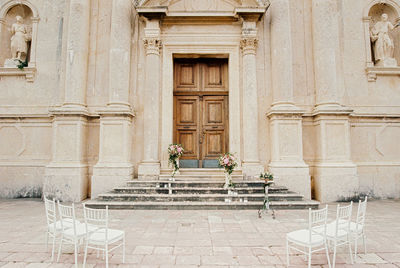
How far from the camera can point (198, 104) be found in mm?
8508

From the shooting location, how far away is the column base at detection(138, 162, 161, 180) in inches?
290

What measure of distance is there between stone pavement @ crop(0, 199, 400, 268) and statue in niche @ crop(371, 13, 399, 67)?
489cm

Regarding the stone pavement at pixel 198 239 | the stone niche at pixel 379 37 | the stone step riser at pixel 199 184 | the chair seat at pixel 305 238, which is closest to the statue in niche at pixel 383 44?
the stone niche at pixel 379 37

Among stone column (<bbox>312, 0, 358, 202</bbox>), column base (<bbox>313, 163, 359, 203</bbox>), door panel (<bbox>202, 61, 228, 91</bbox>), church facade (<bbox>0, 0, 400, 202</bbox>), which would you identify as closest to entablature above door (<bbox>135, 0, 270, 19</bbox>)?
church facade (<bbox>0, 0, 400, 202</bbox>)

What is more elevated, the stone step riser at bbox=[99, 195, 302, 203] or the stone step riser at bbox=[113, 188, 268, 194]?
the stone step riser at bbox=[113, 188, 268, 194]

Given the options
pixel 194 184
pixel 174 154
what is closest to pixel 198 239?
pixel 194 184

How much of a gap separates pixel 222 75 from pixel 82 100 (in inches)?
182

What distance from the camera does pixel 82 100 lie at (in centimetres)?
753

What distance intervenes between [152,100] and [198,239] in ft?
16.2

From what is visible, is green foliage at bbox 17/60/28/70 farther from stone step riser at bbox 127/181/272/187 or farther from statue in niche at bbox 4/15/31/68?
stone step riser at bbox 127/181/272/187

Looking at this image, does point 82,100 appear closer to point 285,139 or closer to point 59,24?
point 59,24

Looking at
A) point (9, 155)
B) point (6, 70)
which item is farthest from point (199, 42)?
point (9, 155)

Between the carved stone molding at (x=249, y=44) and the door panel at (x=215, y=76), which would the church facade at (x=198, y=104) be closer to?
the carved stone molding at (x=249, y=44)

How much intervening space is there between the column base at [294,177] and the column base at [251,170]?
20.1 inches
